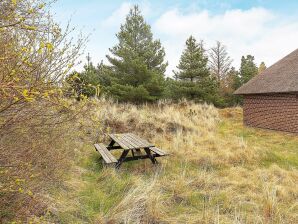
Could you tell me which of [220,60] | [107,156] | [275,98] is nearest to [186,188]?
[107,156]

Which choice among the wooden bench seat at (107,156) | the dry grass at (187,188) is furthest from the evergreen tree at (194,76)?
the wooden bench seat at (107,156)

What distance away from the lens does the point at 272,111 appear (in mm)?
14125

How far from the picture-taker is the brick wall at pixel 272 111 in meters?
12.9

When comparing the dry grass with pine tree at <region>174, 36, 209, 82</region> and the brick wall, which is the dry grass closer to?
the brick wall

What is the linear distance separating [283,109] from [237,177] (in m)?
8.99

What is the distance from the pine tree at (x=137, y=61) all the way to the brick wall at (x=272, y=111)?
25.5 feet

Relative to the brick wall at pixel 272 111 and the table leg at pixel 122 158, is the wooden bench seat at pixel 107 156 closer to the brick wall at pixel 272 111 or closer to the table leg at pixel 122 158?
the table leg at pixel 122 158

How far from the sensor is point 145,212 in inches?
151

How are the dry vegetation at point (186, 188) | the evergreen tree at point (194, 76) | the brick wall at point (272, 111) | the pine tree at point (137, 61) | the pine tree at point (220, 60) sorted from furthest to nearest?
the pine tree at point (220, 60), the evergreen tree at point (194, 76), the pine tree at point (137, 61), the brick wall at point (272, 111), the dry vegetation at point (186, 188)

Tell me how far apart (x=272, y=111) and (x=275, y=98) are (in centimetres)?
71

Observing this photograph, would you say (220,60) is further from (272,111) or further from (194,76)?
(272,111)

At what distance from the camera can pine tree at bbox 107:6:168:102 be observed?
2109 cm

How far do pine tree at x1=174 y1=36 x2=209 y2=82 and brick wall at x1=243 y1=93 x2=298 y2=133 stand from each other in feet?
32.4

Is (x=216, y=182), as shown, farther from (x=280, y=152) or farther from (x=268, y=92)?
(x=268, y=92)
